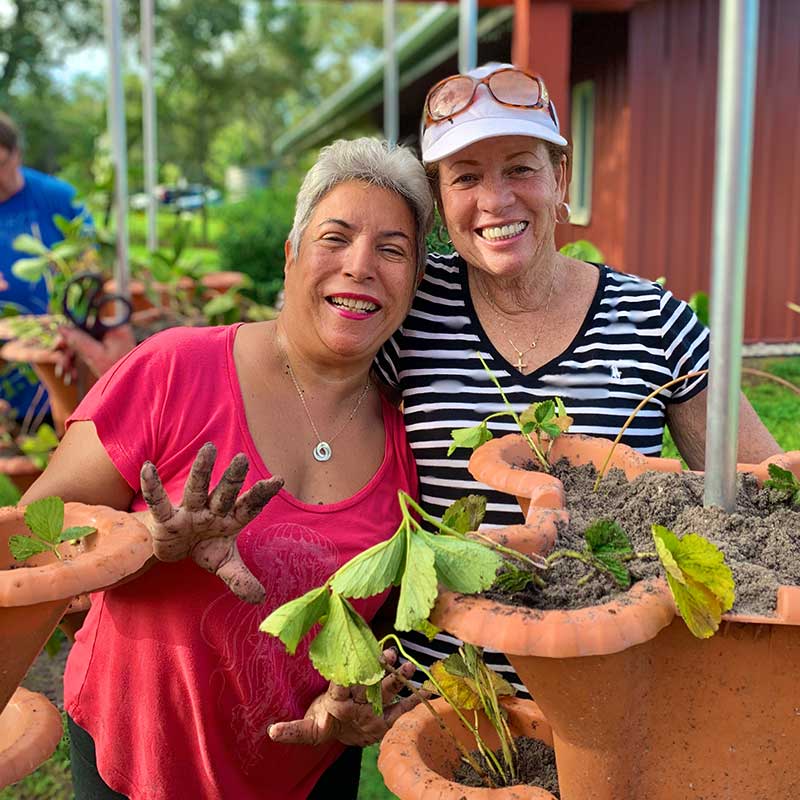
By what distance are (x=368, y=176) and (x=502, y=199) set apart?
24 cm

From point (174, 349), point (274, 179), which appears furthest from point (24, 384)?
point (274, 179)

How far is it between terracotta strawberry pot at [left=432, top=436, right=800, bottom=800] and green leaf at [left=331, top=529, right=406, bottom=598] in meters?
0.06

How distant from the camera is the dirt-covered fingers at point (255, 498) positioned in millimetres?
1233

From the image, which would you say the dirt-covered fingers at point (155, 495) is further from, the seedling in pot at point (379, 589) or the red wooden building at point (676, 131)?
the red wooden building at point (676, 131)

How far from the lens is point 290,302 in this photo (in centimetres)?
181

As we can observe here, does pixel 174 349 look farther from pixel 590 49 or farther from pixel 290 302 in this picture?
pixel 590 49

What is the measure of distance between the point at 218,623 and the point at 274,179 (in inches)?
1350

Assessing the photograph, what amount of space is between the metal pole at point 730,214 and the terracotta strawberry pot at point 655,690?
0.23 meters

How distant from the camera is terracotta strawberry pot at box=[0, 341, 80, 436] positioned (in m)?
4.17

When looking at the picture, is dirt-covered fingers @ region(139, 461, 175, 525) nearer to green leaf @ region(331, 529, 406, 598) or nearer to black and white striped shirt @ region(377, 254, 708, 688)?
green leaf @ region(331, 529, 406, 598)

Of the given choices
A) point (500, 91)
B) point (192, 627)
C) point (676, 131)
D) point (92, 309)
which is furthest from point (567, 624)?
point (676, 131)

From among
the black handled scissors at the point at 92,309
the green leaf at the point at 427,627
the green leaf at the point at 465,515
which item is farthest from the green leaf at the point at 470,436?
the black handled scissors at the point at 92,309

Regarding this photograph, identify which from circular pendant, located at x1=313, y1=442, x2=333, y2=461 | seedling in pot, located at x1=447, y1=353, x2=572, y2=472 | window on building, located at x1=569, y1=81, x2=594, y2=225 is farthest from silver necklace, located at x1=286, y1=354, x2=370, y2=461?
window on building, located at x1=569, y1=81, x2=594, y2=225

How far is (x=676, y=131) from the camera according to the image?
7.34 metres
